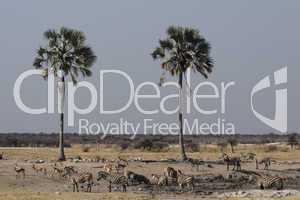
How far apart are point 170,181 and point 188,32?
532 inches

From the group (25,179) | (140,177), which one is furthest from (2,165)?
(140,177)

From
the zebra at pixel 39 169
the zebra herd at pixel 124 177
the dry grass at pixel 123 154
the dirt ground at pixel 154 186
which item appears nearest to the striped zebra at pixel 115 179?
the zebra herd at pixel 124 177

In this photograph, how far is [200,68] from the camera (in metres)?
50.1

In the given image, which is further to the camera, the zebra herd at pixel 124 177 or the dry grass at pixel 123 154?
the dry grass at pixel 123 154

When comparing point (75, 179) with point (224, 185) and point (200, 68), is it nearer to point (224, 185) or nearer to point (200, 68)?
point (224, 185)

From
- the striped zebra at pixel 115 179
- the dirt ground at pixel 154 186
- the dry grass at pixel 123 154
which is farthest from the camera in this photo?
the dry grass at pixel 123 154

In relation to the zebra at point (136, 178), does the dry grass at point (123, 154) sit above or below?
above

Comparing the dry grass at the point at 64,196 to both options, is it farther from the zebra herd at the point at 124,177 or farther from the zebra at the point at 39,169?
the zebra at the point at 39,169

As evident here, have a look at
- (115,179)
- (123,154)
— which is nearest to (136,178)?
(115,179)

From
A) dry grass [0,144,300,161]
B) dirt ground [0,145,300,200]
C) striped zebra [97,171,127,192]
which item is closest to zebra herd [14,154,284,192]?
striped zebra [97,171,127,192]

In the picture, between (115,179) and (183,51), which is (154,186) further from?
(183,51)

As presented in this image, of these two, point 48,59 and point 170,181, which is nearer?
point 170,181

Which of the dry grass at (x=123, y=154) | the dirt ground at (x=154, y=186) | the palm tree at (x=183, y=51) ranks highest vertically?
the palm tree at (x=183, y=51)

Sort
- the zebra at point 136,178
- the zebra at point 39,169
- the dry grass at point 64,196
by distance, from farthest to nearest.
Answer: the zebra at point 39,169 < the zebra at point 136,178 < the dry grass at point 64,196
